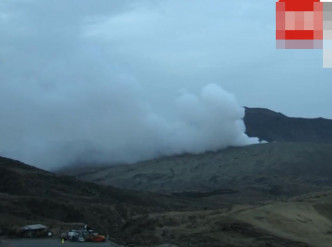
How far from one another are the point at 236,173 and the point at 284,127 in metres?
80.2

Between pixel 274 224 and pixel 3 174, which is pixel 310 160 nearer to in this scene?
pixel 3 174

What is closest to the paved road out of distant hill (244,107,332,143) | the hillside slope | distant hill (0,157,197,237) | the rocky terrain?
the rocky terrain

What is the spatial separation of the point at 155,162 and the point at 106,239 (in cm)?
8398

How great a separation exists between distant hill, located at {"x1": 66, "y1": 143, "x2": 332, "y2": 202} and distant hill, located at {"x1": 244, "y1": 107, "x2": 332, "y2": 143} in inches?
1994

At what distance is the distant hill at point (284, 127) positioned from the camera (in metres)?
185

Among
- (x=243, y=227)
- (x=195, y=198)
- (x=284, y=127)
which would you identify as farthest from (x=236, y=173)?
(x=284, y=127)

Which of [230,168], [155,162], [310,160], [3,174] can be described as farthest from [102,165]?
[3,174]

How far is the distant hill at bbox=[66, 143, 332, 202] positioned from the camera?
10006 centimetres

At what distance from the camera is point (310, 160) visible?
121 m

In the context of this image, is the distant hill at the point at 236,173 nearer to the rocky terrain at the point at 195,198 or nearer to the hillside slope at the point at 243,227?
the rocky terrain at the point at 195,198

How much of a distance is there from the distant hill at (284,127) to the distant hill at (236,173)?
5065cm

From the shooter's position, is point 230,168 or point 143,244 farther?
point 230,168

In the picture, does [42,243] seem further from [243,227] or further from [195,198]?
[195,198]

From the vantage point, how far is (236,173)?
11369cm
